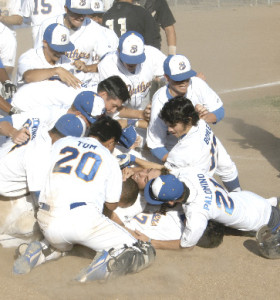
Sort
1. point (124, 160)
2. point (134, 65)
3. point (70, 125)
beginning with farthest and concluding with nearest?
point (134, 65) < point (124, 160) < point (70, 125)

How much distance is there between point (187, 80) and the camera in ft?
25.1

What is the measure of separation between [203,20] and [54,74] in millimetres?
21006

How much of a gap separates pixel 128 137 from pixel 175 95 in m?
0.83

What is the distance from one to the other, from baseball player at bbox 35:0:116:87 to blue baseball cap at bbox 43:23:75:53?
→ 677 millimetres

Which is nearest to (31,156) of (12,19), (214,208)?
(214,208)

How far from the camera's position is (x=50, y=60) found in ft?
26.9

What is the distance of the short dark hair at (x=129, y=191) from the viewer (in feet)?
21.9

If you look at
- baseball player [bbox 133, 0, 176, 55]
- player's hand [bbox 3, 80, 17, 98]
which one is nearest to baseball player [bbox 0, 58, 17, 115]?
player's hand [bbox 3, 80, 17, 98]

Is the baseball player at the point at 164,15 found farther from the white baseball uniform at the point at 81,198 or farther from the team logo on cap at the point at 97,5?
the white baseball uniform at the point at 81,198

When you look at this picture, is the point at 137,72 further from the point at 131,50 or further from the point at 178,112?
the point at 178,112

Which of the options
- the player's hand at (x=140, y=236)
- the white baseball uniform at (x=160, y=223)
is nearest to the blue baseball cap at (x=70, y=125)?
the white baseball uniform at (x=160, y=223)

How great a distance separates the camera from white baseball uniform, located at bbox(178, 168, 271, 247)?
622 centimetres

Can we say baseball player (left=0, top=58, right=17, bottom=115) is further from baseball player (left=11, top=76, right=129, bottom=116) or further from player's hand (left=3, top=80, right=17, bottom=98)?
baseball player (left=11, top=76, right=129, bottom=116)

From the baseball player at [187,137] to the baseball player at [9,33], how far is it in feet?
13.9
